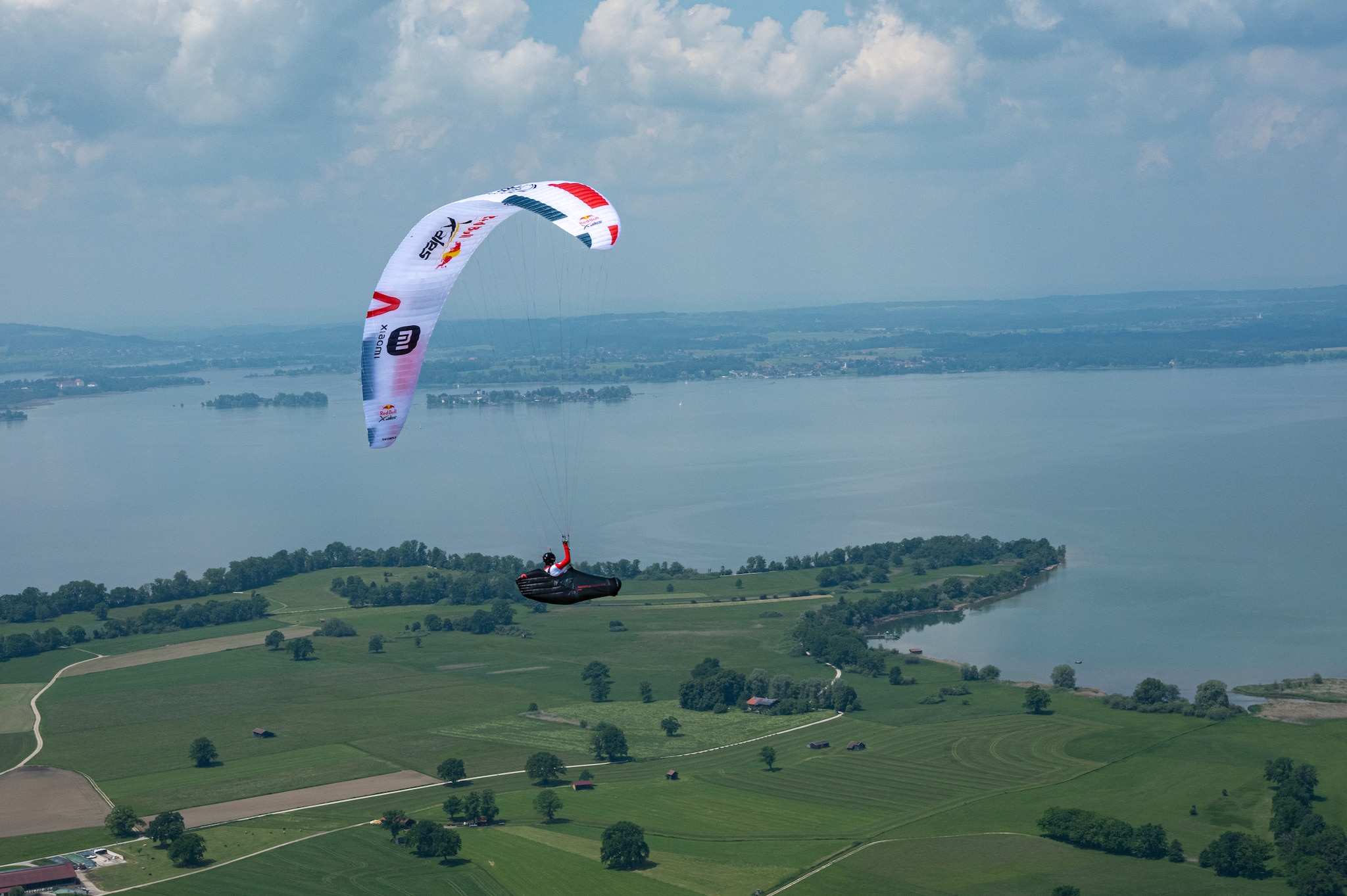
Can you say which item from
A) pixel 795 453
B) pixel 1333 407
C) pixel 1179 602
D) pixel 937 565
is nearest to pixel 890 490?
pixel 795 453

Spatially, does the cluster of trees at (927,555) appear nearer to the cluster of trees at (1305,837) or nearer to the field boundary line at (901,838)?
the cluster of trees at (1305,837)

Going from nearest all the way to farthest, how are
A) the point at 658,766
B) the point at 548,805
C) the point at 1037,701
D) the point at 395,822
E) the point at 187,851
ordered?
1. the point at 187,851
2. the point at 395,822
3. the point at 548,805
4. the point at 658,766
5. the point at 1037,701

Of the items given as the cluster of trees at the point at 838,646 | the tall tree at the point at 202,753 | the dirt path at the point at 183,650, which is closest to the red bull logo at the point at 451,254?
the tall tree at the point at 202,753

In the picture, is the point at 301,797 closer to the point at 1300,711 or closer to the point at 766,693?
the point at 766,693

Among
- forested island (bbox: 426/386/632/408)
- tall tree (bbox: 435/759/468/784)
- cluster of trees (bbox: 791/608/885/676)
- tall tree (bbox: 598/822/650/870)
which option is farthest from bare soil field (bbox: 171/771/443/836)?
forested island (bbox: 426/386/632/408)

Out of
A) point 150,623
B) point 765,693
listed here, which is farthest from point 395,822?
point 150,623

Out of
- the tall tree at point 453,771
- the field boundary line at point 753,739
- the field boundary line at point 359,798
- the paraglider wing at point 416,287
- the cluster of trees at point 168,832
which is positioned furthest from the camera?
the field boundary line at point 753,739
